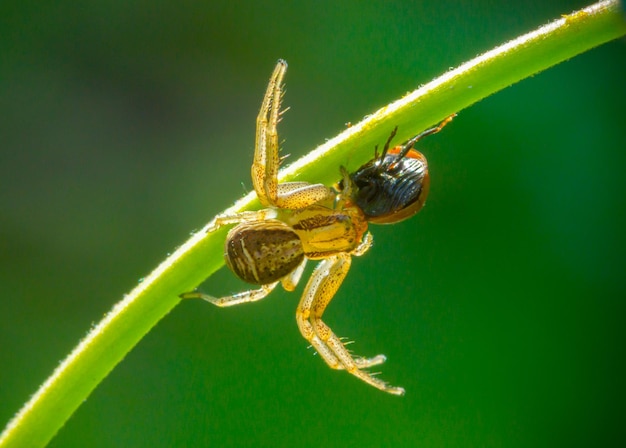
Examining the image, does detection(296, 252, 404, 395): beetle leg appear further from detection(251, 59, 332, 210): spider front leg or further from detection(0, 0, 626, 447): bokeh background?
detection(0, 0, 626, 447): bokeh background

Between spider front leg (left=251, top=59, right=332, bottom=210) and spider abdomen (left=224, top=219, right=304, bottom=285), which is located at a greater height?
spider front leg (left=251, top=59, right=332, bottom=210)

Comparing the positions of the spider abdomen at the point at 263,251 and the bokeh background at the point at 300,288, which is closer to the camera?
the spider abdomen at the point at 263,251

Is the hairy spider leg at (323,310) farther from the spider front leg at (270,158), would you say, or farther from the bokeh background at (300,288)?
the bokeh background at (300,288)

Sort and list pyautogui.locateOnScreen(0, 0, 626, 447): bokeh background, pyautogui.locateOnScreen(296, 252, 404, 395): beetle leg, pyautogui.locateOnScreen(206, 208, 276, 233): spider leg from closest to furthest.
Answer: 1. pyautogui.locateOnScreen(206, 208, 276, 233): spider leg
2. pyautogui.locateOnScreen(296, 252, 404, 395): beetle leg
3. pyautogui.locateOnScreen(0, 0, 626, 447): bokeh background

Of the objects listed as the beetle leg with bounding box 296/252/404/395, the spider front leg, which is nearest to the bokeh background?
the beetle leg with bounding box 296/252/404/395

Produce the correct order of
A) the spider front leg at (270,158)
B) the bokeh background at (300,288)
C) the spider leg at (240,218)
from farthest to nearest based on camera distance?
the bokeh background at (300,288) < the spider front leg at (270,158) < the spider leg at (240,218)

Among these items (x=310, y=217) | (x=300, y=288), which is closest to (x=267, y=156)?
(x=310, y=217)

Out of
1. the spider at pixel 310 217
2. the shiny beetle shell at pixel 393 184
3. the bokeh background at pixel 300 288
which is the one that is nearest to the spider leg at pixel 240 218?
the spider at pixel 310 217
